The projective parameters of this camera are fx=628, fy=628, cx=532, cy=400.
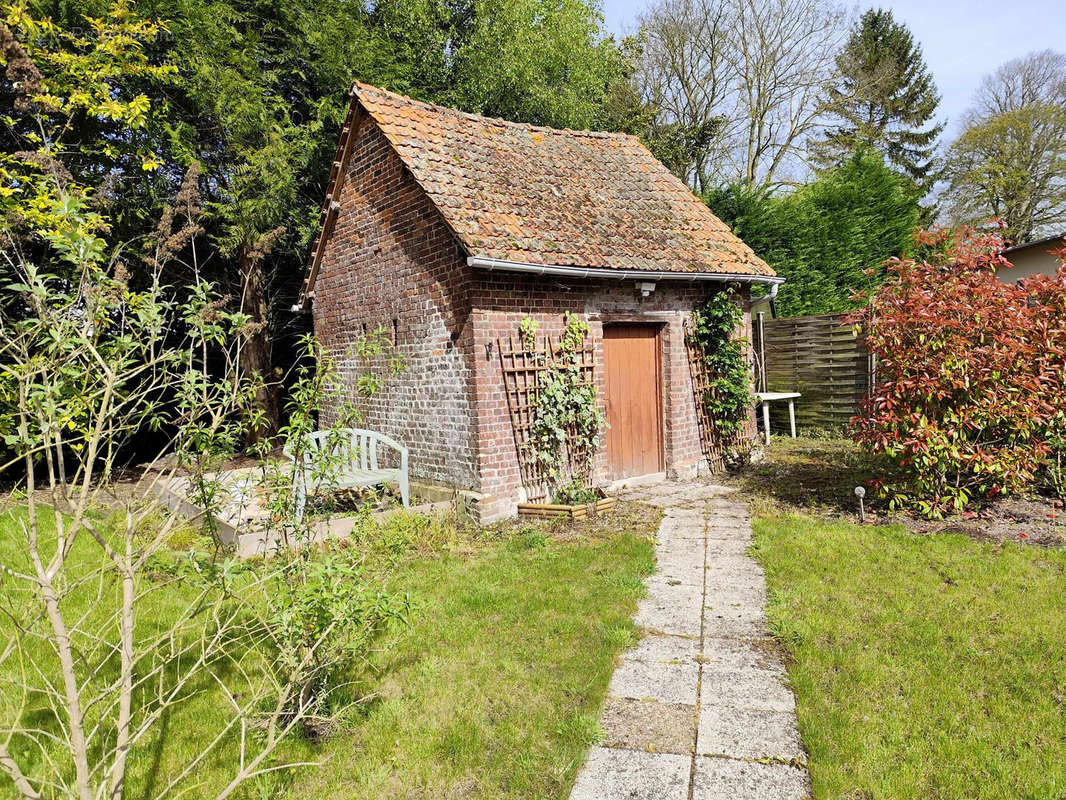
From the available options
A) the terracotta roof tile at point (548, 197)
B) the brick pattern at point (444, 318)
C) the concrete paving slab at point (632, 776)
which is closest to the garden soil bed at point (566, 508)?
the brick pattern at point (444, 318)

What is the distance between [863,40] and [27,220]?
30078 millimetres

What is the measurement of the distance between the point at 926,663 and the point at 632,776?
2.12 meters

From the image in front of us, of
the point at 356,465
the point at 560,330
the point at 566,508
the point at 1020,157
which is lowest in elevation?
the point at 566,508

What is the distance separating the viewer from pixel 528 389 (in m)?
7.77

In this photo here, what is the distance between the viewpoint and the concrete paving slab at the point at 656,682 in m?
3.68

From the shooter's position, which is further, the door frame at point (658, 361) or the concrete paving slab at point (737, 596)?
the door frame at point (658, 361)

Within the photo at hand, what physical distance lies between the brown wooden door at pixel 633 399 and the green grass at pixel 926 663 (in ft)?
10.5

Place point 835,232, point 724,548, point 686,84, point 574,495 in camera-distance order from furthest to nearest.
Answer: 1. point 686,84
2. point 835,232
3. point 574,495
4. point 724,548

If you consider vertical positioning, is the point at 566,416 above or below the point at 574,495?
above

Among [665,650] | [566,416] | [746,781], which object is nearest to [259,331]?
[566,416]

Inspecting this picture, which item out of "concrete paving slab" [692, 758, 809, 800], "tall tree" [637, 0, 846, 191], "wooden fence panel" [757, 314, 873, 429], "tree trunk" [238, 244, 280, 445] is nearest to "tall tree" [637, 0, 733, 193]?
"tall tree" [637, 0, 846, 191]

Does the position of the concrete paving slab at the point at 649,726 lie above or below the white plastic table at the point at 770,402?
below

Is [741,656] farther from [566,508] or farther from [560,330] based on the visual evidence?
[560,330]

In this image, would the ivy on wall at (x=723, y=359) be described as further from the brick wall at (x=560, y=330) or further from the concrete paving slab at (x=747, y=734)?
the concrete paving slab at (x=747, y=734)
